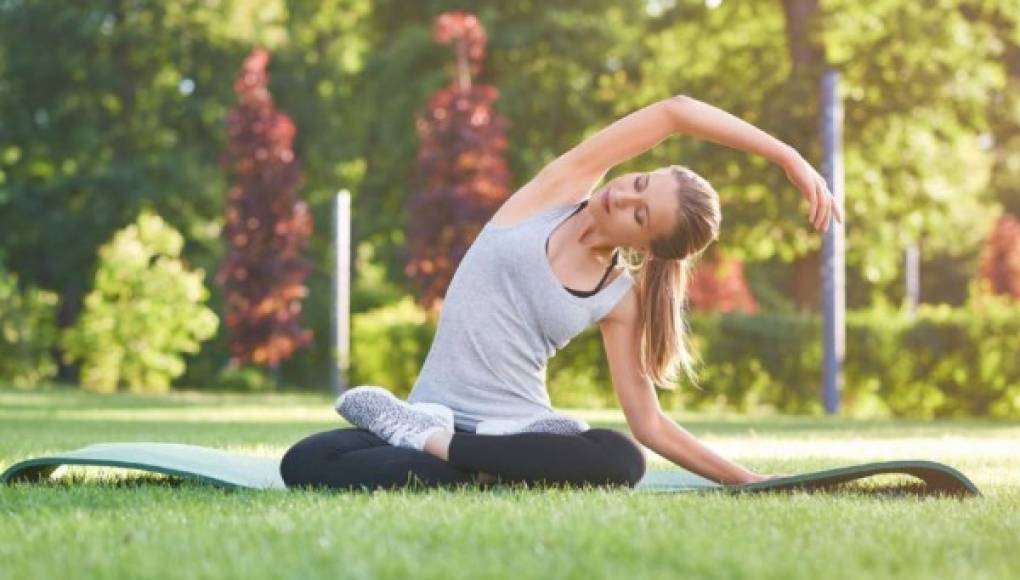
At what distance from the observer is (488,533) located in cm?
363

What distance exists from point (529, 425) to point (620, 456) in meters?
0.34

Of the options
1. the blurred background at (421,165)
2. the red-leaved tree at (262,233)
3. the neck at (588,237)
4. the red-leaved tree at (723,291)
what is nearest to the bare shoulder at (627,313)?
the neck at (588,237)

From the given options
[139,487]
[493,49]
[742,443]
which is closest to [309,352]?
[493,49]

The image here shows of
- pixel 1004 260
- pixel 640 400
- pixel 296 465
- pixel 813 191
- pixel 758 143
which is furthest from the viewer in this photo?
pixel 1004 260

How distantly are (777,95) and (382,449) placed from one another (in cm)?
1712

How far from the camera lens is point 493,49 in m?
27.2

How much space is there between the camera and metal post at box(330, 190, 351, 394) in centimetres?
1962

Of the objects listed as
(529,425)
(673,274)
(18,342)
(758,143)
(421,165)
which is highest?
(421,165)

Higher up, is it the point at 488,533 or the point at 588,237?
the point at 588,237

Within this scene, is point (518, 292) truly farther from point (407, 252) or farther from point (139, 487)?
point (407, 252)

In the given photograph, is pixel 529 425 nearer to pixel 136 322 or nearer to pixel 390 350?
pixel 390 350

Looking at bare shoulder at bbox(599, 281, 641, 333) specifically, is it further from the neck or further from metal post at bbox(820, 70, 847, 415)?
metal post at bbox(820, 70, 847, 415)

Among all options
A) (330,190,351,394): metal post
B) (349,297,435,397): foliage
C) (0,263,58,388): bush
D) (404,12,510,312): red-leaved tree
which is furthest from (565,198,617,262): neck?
(0,263,58,388): bush

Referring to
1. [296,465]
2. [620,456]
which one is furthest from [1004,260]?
[296,465]
